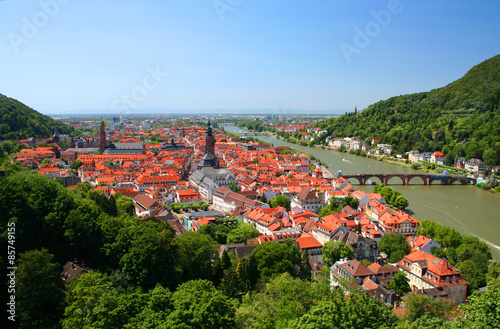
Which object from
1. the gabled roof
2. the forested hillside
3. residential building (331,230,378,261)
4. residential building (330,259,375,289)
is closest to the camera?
the forested hillside

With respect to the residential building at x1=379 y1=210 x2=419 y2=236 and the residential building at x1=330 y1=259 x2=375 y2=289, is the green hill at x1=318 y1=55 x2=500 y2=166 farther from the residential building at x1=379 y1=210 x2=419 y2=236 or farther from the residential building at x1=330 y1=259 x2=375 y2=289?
the residential building at x1=330 y1=259 x2=375 y2=289

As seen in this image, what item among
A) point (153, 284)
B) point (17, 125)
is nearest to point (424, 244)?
point (153, 284)

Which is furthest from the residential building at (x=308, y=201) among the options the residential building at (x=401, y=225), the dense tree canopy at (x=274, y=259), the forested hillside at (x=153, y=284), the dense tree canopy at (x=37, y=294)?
the dense tree canopy at (x=37, y=294)

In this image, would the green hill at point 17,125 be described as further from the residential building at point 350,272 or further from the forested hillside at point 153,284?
the residential building at point 350,272

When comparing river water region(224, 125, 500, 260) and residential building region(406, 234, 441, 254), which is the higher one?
residential building region(406, 234, 441, 254)

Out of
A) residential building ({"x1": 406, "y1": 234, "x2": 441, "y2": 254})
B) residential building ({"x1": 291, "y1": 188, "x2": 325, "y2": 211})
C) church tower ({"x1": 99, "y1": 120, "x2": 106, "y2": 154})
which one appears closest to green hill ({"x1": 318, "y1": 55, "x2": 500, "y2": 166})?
residential building ({"x1": 291, "y1": 188, "x2": 325, "y2": 211})

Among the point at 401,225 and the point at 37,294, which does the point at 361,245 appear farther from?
the point at 37,294

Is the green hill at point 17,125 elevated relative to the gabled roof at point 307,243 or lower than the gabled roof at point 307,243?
elevated

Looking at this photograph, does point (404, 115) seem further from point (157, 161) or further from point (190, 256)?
point (190, 256)
